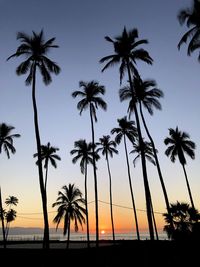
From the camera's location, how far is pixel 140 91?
33125 millimetres

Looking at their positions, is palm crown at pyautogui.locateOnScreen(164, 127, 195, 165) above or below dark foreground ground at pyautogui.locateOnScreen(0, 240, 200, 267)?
above

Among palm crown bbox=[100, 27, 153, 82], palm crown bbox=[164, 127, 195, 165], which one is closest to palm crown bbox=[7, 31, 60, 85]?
palm crown bbox=[100, 27, 153, 82]

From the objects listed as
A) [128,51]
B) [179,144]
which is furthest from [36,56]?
[179,144]

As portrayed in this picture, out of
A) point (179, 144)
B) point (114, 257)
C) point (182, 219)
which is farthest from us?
point (179, 144)

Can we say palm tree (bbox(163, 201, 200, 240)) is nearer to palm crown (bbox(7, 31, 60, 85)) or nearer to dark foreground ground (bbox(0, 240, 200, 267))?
dark foreground ground (bbox(0, 240, 200, 267))

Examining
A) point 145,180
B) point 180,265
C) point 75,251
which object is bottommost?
point 180,265

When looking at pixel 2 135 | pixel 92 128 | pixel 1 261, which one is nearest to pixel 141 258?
pixel 1 261

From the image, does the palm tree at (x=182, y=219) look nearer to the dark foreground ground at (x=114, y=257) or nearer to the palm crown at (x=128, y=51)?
the dark foreground ground at (x=114, y=257)

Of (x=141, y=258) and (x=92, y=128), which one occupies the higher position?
(x=92, y=128)

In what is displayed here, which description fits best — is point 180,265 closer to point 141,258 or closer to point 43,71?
point 141,258

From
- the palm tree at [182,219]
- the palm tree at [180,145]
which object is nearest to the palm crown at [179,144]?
the palm tree at [180,145]

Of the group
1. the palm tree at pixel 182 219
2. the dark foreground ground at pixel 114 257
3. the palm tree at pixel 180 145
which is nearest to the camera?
the dark foreground ground at pixel 114 257

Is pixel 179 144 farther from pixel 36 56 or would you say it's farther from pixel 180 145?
pixel 36 56

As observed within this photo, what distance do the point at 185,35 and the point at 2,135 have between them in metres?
30.7
